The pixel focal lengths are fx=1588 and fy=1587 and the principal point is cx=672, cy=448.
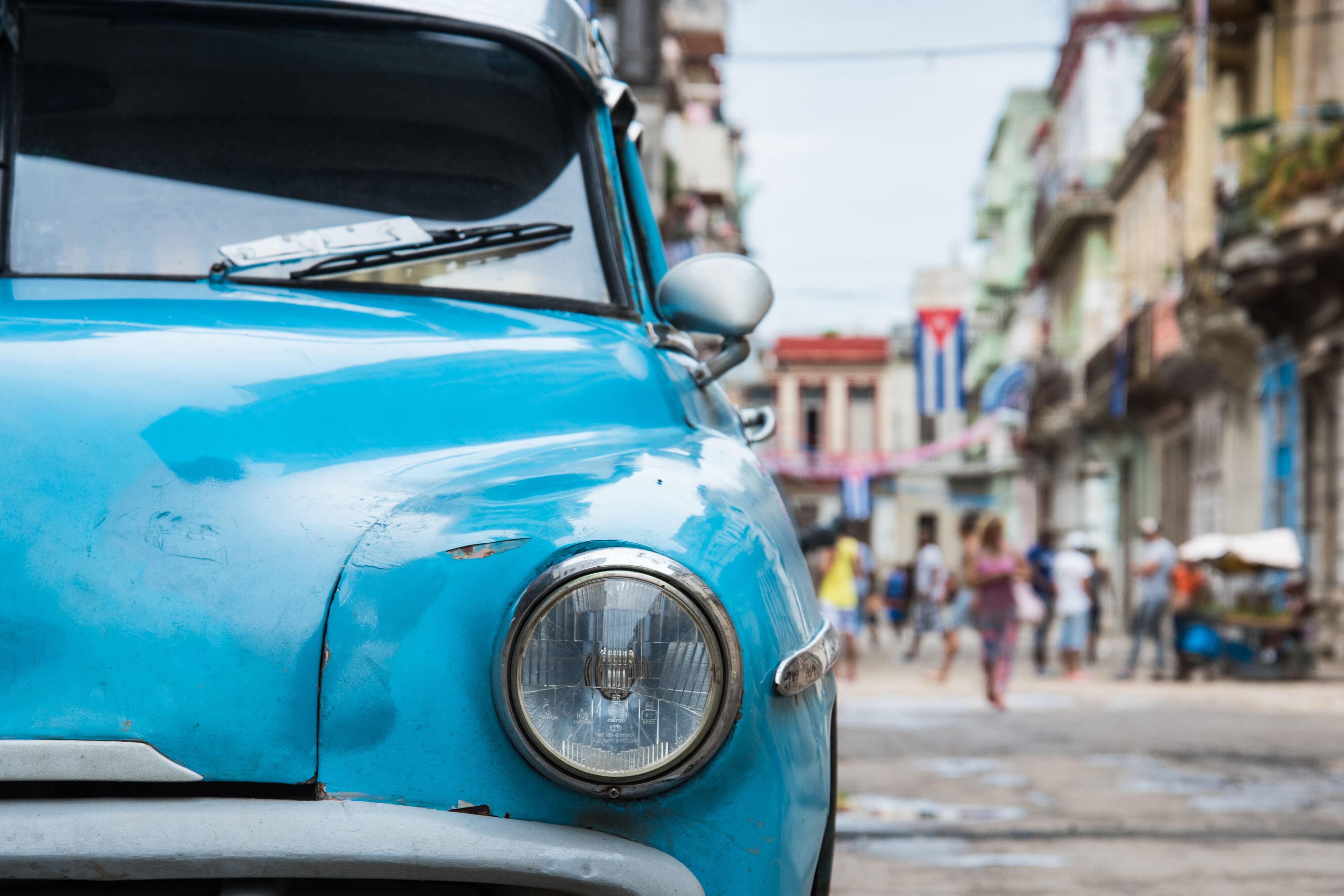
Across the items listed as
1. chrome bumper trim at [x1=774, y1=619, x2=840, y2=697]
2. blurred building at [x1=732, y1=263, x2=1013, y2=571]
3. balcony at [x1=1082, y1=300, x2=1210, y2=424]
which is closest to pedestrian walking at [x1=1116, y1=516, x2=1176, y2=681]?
balcony at [x1=1082, y1=300, x2=1210, y2=424]

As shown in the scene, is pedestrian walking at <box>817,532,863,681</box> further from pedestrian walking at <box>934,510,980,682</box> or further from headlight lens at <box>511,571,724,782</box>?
headlight lens at <box>511,571,724,782</box>

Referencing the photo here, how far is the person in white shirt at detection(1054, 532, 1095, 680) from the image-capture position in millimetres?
16859

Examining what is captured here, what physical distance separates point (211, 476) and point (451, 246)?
91 cm

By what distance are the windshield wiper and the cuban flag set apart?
24.9 metres

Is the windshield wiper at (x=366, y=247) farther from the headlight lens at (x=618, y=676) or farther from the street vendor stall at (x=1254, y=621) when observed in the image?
the street vendor stall at (x=1254, y=621)

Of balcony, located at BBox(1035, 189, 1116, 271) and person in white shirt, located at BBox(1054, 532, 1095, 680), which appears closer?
person in white shirt, located at BBox(1054, 532, 1095, 680)

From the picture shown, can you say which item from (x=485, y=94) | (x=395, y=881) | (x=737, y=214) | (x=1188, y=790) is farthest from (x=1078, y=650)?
(x=737, y=214)

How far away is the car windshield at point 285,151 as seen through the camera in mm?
2848

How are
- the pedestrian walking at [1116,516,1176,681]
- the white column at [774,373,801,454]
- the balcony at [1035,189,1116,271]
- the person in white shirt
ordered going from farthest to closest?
the white column at [774,373,801,454] < the balcony at [1035,189,1116,271] < the pedestrian walking at [1116,516,1176,681] < the person in white shirt

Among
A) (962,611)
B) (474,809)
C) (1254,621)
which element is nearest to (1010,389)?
(1254,621)

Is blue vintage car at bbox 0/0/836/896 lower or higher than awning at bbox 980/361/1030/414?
lower

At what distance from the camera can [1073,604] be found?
56.8 feet

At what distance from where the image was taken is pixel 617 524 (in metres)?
1.97

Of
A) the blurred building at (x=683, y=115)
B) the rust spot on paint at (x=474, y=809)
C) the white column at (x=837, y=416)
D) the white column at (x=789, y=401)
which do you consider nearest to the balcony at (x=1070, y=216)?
the blurred building at (x=683, y=115)
